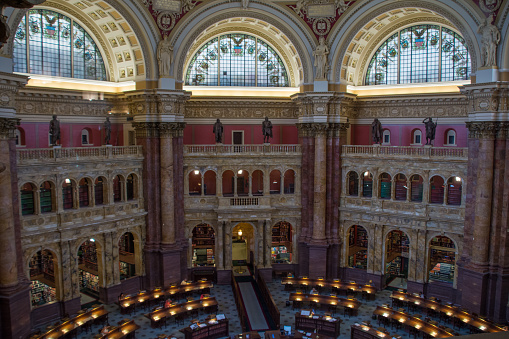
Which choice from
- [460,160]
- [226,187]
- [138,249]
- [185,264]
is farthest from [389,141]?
[138,249]

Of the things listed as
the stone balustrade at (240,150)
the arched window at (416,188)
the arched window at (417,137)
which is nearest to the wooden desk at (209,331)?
the stone balustrade at (240,150)

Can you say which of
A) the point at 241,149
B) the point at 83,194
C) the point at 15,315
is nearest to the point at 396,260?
the point at 241,149

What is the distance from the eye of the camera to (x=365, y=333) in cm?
2530

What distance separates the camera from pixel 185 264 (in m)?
35.0

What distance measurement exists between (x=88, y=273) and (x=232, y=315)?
538 inches

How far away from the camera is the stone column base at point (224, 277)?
35.4 m

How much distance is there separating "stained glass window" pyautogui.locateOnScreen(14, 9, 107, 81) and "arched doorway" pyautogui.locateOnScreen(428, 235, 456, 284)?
31.6m

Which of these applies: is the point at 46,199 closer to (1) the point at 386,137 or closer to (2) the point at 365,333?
(2) the point at 365,333

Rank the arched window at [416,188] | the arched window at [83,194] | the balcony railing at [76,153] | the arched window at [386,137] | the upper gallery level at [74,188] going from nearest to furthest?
1. the balcony railing at [76,153]
2. the upper gallery level at [74,188]
3. the arched window at [83,194]
4. the arched window at [416,188]
5. the arched window at [386,137]

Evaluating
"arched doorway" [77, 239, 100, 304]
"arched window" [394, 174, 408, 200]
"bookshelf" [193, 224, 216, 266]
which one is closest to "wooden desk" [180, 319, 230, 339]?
"arched doorway" [77, 239, 100, 304]

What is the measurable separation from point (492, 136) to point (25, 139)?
105ft

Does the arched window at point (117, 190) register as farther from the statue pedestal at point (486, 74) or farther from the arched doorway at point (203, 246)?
the statue pedestal at point (486, 74)

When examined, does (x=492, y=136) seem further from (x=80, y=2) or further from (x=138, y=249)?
(x=80, y=2)

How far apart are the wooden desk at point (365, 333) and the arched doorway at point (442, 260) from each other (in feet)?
35.3
